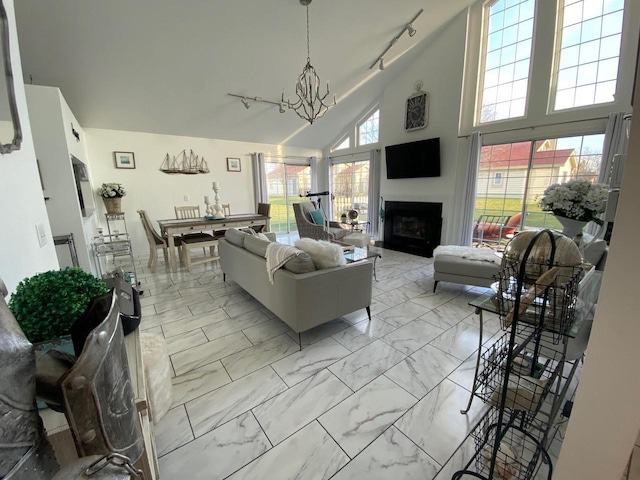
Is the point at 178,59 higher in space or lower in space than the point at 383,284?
higher

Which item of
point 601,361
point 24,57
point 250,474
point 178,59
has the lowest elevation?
point 250,474

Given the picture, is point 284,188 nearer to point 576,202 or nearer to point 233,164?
point 233,164

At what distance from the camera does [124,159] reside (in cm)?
485

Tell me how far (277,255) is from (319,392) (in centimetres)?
109

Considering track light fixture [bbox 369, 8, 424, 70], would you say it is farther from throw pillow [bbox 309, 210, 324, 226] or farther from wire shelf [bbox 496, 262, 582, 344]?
wire shelf [bbox 496, 262, 582, 344]

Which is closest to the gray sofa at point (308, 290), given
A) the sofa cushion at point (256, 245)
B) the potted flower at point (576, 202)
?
the sofa cushion at point (256, 245)

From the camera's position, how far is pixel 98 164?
4660 millimetres

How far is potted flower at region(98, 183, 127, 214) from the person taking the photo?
174 inches

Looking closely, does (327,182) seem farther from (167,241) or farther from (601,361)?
(601,361)

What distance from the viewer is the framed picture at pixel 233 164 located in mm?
6047

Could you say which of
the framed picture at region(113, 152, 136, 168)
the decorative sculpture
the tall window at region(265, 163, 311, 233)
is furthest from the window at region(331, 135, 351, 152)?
the decorative sculpture

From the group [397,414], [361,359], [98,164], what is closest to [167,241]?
[98,164]

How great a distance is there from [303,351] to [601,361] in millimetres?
1874

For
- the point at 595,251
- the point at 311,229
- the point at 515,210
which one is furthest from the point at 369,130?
the point at 595,251
